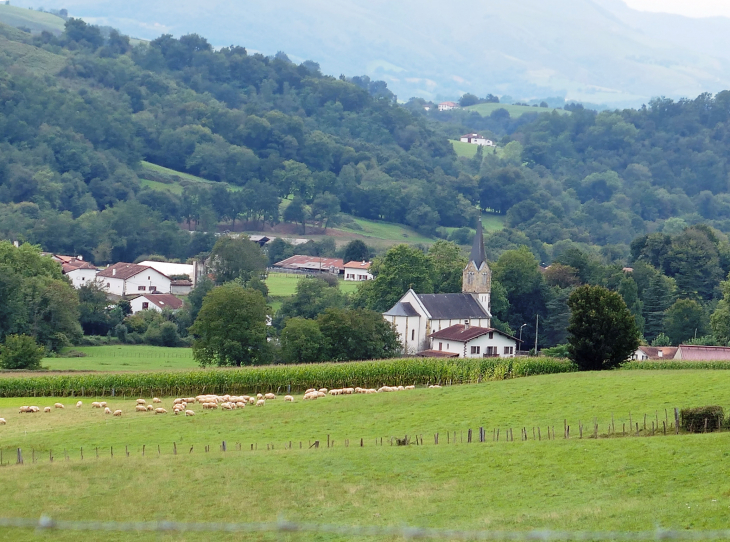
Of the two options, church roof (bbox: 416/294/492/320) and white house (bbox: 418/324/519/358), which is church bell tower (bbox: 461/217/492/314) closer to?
church roof (bbox: 416/294/492/320)

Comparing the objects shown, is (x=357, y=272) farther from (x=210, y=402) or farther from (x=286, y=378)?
(x=210, y=402)

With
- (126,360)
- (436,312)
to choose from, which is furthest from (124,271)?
(436,312)

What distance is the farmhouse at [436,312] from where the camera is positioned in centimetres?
9050

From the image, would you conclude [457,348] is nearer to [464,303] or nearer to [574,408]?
[464,303]

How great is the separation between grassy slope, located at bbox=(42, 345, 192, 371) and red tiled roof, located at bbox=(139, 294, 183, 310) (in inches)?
729

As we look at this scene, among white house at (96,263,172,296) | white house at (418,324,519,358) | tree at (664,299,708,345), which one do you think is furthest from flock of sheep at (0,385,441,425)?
white house at (96,263,172,296)

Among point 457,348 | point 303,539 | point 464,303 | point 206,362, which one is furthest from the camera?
point 464,303

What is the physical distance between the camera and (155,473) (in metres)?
35.3

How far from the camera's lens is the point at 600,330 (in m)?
58.8

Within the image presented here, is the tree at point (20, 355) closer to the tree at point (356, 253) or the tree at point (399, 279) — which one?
the tree at point (399, 279)

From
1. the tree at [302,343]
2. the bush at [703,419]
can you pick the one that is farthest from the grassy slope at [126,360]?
the bush at [703,419]

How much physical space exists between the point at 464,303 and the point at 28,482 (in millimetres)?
63415

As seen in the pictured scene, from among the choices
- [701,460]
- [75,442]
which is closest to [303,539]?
[701,460]

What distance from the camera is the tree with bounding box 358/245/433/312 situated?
104562 millimetres
